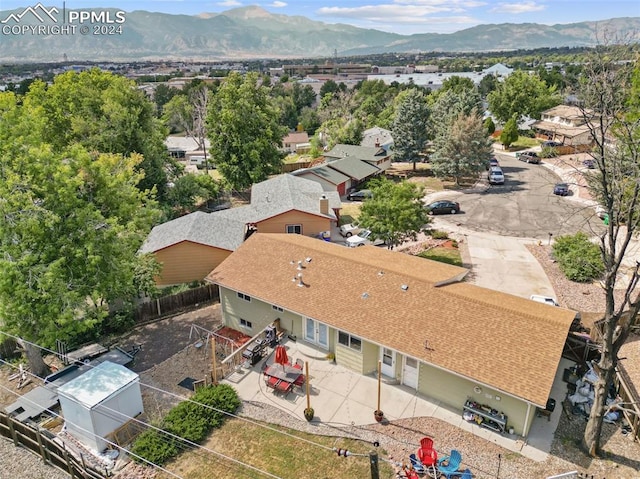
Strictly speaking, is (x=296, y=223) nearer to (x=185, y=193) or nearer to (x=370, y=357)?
(x=185, y=193)

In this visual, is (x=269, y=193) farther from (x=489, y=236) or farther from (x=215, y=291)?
(x=489, y=236)

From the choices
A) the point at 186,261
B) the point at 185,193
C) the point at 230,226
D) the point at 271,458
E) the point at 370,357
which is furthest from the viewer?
the point at 185,193

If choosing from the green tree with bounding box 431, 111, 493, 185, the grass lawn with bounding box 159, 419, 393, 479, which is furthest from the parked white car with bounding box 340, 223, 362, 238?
the grass lawn with bounding box 159, 419, 393, 479

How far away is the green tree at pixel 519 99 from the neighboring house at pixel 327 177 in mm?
44158

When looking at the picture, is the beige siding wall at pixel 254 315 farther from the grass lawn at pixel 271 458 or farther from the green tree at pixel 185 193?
the green tree at pixel 185 193

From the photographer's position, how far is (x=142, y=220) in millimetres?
24656

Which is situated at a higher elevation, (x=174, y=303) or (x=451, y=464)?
(x=451, y=464)

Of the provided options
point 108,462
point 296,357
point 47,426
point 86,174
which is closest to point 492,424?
point 296,357

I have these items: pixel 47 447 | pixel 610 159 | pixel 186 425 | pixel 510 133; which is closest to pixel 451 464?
pixel 186 425

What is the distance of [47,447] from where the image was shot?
1598cm

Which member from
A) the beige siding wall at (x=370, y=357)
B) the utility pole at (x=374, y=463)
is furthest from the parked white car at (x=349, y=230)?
the utility pole at (x=374, y=463)

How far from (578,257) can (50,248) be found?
3108cm

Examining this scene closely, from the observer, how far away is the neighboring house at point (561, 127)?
218 ft

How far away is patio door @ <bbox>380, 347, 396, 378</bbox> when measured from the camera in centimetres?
1912
